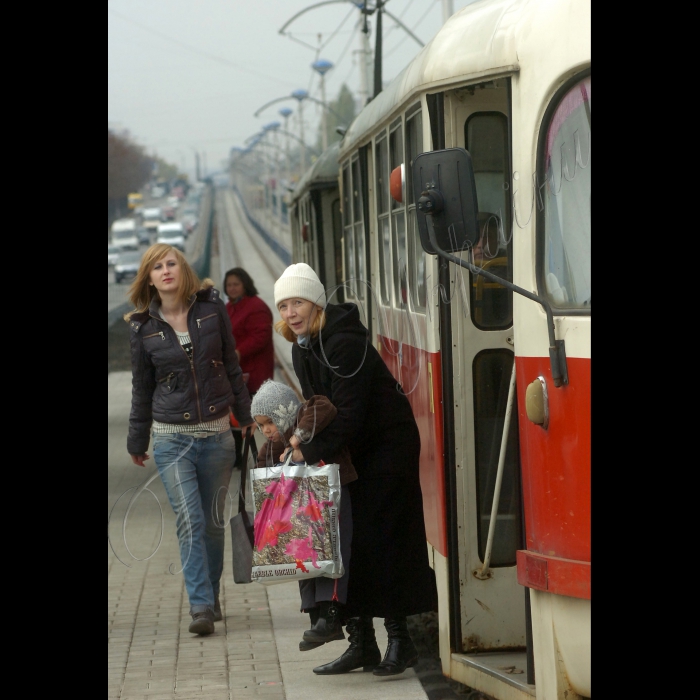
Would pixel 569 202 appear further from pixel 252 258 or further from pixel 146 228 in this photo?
pixel 146 228

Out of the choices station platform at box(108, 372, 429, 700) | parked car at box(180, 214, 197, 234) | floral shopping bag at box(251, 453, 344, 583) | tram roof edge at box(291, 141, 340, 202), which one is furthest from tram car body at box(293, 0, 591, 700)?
parked car at box(180, 214, 197, 234)

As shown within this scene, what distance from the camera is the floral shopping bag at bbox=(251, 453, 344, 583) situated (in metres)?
4.96

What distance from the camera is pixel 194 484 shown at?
6180 millimetres

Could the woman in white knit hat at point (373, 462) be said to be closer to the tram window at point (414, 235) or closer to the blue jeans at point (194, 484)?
the tram window at point (414, 235)

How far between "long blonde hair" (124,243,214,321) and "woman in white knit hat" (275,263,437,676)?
37.6 inches

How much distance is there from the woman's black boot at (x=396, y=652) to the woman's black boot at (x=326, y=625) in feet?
0.70

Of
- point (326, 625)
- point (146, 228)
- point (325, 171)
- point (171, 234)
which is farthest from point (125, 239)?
point (326, 625)

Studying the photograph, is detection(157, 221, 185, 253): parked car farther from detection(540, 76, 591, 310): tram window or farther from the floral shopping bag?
detection(540, 76, 591, 310): tram window

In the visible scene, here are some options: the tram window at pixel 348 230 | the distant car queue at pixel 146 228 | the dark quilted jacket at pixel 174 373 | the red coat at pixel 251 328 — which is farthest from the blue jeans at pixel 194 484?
the distant car queue at pixel 146 228

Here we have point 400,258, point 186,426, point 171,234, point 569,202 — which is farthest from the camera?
point 171,234

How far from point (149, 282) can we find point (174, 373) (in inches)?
18.2

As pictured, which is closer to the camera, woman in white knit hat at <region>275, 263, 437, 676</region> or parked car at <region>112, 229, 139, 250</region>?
woman in white knit hat at <region>275, 263, 437, 676</region>
